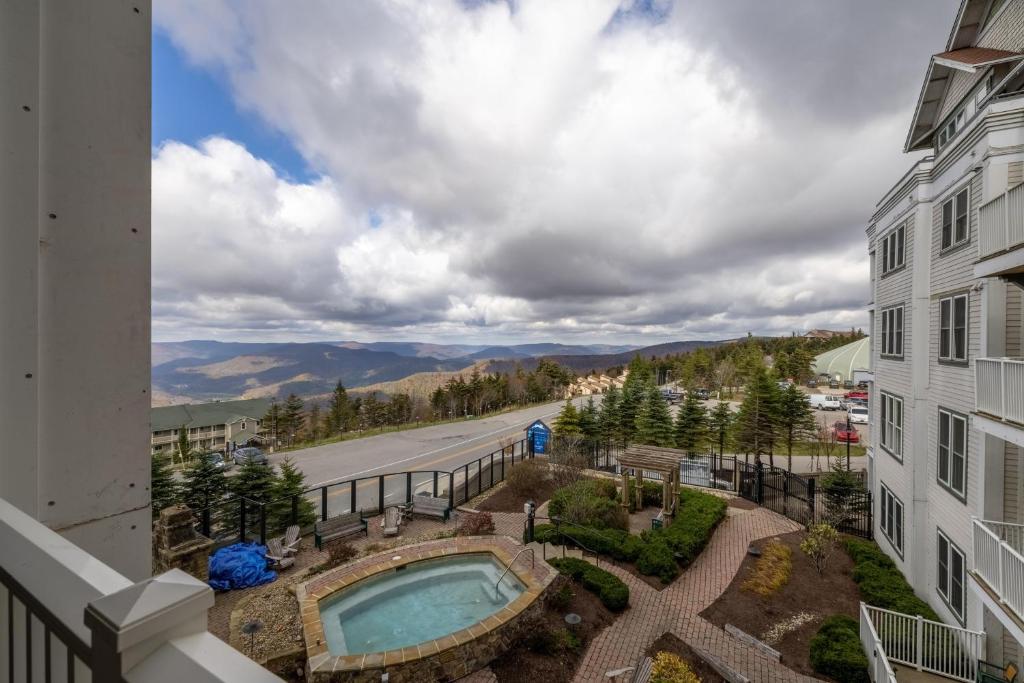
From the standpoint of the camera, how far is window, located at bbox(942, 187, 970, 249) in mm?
8343

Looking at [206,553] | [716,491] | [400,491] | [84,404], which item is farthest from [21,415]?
[716,491]

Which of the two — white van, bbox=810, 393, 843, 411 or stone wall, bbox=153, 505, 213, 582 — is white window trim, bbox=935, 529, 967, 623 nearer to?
stone wall, bbox=153, 505, 213, 582

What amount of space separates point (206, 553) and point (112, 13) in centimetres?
934

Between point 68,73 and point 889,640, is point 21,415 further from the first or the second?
point 889,640

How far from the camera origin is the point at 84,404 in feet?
6.55

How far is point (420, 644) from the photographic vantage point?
6.67m

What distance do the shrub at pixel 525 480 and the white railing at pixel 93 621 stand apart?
16127 millimetres

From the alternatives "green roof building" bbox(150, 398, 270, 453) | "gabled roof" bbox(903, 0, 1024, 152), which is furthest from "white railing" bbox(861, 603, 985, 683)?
"green roof building" bbox(150, 398, 270, 453)

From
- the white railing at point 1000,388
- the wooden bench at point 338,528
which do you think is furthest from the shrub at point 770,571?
the wooden bench at point 338,528

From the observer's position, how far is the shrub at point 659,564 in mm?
10266

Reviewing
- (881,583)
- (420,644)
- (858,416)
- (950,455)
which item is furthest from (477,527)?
(858,416)

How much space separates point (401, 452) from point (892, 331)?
25.0 metres

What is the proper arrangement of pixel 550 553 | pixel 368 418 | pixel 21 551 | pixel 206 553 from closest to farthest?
1. pixel 21 551
2. pixel 206 553
3. pixel 550 553
4. pixel 368 418

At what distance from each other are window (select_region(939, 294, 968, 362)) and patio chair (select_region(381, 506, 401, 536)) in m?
13.5
